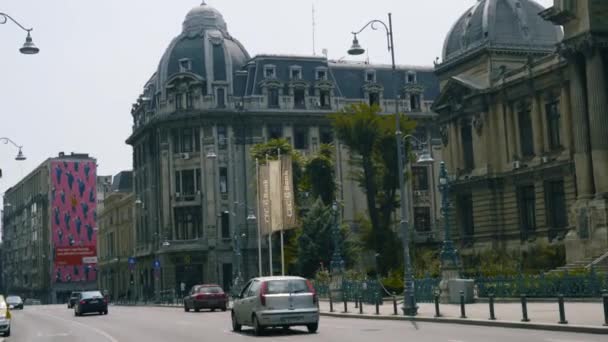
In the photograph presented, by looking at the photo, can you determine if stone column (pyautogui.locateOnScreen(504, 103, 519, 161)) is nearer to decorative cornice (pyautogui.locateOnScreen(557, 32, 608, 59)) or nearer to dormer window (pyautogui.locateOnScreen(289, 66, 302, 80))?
decorative cornice (pyautogui.locateOnScreen(557, 32, 608, 59))

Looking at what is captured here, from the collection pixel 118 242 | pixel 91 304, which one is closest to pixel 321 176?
pixel 91 304

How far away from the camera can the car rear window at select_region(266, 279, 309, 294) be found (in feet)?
82.0

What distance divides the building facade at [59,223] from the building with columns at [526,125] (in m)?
74.9

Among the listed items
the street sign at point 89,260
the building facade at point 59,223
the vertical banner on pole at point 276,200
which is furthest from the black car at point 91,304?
the building facade at point 59,223

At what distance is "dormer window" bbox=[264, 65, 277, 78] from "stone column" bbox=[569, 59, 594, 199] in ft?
126

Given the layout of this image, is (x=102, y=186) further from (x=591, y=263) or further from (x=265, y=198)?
(x=591, y=263)

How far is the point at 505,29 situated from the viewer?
204ft

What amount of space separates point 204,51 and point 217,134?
7685 millimetres

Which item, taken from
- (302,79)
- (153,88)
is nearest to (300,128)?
(302,79)

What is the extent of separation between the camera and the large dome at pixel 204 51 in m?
81.2

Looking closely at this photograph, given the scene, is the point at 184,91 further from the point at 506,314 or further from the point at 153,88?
the point at 506,314

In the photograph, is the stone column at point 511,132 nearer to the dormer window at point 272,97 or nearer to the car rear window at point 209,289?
the car rear window at point 209,289

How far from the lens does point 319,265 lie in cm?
6619

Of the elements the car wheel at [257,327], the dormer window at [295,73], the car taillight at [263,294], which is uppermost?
the dormer window at [295,73]
